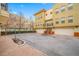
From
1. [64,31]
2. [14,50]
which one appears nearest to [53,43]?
[64,31]

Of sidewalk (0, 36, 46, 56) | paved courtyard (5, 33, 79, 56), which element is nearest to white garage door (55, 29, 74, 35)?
paved courtyard (5, 33, 79, 56)

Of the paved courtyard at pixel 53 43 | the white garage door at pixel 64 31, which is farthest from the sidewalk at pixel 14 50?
the white garage door at pixel 64 31

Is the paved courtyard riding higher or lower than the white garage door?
lower

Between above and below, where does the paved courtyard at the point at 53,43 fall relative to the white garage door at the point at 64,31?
below

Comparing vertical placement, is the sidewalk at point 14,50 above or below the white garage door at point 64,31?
below

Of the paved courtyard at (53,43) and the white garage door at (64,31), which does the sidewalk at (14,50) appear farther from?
the white garage door at (64,31)

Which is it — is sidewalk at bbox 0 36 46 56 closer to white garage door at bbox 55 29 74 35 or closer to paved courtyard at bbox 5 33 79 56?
paved courtyard at bbox 5 33 79 56
